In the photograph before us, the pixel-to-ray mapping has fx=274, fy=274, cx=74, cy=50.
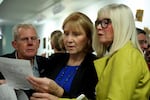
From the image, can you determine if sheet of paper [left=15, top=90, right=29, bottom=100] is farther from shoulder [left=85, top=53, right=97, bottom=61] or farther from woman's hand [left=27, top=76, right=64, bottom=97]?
shoulder [left=85, top=53, right=97, bottom=61]

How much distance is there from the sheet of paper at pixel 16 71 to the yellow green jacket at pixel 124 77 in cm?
36

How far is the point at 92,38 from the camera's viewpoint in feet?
5.16

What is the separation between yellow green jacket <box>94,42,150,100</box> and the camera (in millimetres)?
1204

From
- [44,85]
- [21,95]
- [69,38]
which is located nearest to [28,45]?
[69,38]

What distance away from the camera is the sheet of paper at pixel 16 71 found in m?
1.24

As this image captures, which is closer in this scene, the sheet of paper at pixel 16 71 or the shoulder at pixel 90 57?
the sheet of paper at pixel 16 71

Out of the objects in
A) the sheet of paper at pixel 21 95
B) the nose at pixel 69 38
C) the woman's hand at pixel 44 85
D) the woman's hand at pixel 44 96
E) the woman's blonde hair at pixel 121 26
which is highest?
the woman's blonde hair at pixel 121 26

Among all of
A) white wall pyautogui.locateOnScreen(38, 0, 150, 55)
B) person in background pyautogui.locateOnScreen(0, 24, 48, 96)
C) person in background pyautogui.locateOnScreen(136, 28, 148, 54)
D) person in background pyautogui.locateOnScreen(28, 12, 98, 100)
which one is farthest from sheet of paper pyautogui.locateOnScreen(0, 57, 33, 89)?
white wall pyautogui.locateOnScreen(38, 0, 150, 55)

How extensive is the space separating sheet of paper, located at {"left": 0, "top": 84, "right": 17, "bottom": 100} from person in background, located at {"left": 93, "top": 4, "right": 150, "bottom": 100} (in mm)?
412

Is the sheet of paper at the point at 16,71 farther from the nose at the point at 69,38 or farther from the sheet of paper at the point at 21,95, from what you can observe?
the nose at the point at 69,38

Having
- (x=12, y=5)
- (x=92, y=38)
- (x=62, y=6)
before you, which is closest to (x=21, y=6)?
(x=12, y=5)

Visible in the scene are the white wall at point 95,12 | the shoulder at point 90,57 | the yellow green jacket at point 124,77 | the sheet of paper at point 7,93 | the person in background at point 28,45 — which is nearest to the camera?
the yellow green jacket at point 124,77

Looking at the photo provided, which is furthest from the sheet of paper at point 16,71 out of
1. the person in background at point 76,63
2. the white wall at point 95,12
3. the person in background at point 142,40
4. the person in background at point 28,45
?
the white wall at point 95,12

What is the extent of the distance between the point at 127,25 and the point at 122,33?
5cm
